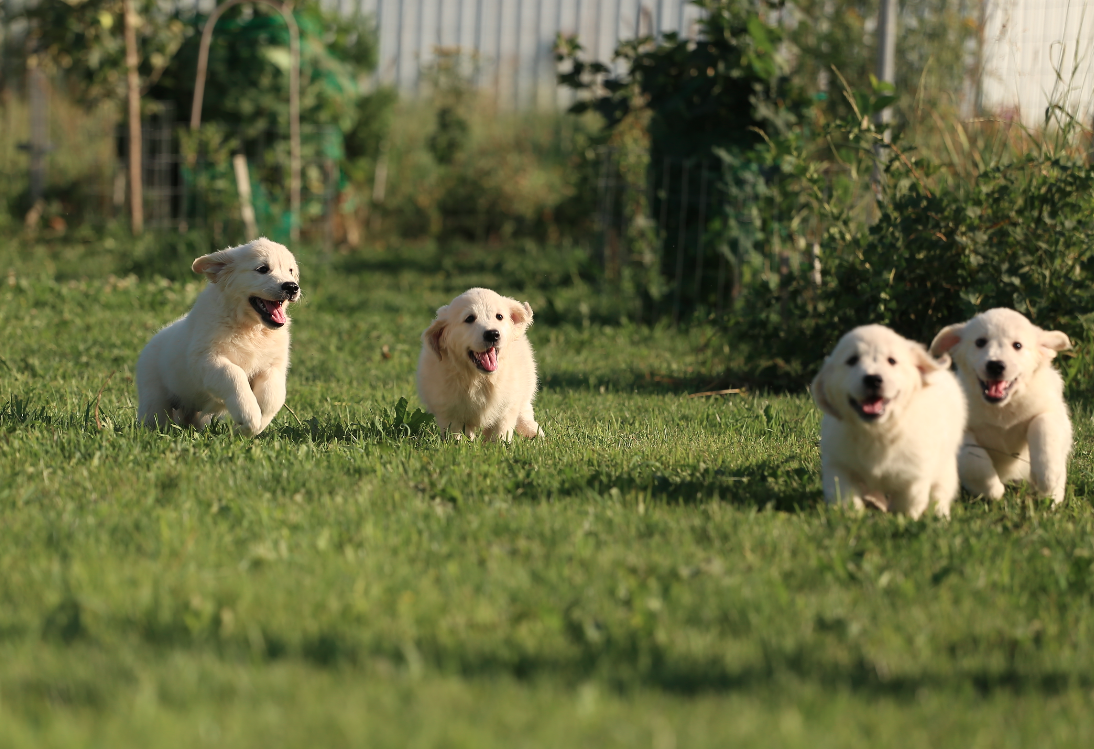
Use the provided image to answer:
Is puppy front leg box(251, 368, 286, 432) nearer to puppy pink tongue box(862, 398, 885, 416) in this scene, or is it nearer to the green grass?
the green grass

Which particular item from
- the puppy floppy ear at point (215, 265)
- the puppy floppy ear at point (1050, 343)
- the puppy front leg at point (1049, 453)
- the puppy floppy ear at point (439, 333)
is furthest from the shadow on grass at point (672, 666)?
the puppy floppy ear at point (215, 265)

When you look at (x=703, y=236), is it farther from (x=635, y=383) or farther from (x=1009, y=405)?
(x=1009, y=405)

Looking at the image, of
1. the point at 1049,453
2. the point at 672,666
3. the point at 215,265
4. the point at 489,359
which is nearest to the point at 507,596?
the point at 672,666

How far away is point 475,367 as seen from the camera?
16.1 feet

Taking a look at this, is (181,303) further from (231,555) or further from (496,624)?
(496,624)

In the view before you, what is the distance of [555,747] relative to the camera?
6.88 feet

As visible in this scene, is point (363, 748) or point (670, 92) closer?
point (363, 748)

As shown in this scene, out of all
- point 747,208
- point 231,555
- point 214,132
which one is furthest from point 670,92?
point 231,555

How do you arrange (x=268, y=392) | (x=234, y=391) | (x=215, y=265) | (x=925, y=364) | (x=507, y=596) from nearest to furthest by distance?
(x=507, y=596), (x=925, y=364), (x=234, y=391), (x=268, y=392), (x=215, y=265)

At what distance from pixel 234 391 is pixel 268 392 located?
0.29 metres

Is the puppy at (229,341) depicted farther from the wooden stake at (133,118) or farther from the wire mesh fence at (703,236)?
the wooden stake at (133,118)

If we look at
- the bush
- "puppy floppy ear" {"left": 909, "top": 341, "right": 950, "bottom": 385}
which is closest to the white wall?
the bush

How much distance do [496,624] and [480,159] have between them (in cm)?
1562

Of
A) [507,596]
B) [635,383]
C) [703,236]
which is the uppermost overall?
[703,236]
